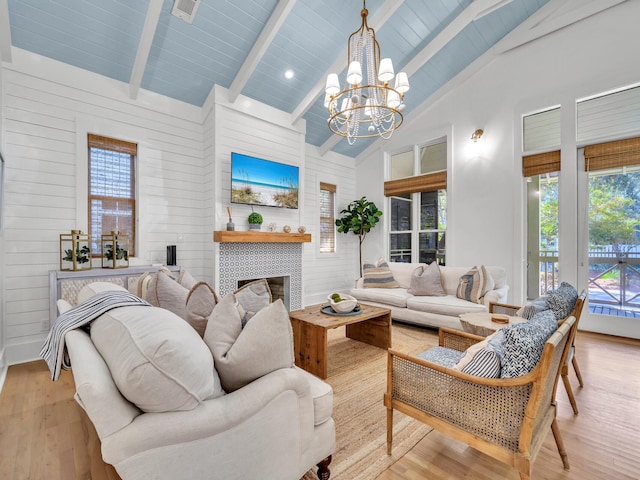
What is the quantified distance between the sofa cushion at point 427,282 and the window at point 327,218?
2242 mm

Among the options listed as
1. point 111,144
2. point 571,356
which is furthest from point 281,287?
point 571,356

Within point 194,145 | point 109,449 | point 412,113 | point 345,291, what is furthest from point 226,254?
point 412,113

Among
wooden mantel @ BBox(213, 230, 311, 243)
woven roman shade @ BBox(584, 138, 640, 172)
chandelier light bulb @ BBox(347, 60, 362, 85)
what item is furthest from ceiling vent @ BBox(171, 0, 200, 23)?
woven roman shade @ BBox(584, 138, 640, 172)

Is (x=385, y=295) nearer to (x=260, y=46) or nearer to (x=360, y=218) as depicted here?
(x=360, y=218)

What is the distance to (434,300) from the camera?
3992 mm

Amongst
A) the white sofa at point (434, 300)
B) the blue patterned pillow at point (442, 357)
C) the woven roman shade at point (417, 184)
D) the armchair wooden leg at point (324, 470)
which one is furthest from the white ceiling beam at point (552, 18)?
the armchair wooden leg at point (324, 470)

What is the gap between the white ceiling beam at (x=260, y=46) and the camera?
3279 millimetres

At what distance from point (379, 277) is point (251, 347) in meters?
3.82

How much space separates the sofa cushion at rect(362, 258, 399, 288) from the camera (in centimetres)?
477

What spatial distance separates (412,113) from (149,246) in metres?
5.01

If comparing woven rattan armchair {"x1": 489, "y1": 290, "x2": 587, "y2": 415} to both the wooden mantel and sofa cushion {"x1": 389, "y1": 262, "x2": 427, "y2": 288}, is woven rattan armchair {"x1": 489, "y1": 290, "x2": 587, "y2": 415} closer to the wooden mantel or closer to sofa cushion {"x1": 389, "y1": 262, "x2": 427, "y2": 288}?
sofa cushion {"x1": 389, "y1": 262, "x2": 427, "y2": 288}

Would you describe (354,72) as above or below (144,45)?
below

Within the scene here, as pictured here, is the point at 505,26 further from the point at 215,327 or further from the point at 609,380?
the point at 215,327

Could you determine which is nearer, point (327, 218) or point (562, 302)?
point (562, 302)
